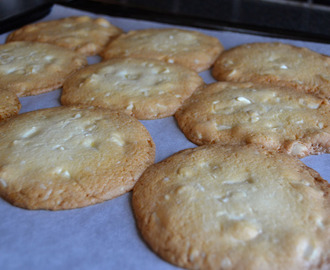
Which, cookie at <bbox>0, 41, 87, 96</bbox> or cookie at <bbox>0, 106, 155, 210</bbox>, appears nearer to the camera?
cookie at <bbox>0, 106, 155, 210</bbox>

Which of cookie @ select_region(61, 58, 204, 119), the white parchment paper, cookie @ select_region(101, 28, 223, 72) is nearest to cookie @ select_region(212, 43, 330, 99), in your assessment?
cookie @ select_region(101, 28, 223, 72)

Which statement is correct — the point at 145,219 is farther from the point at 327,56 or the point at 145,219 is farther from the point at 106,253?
the point at 327,56

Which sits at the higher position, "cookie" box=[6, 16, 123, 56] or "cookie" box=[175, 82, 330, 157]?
"cookie" box=[6, 16, 123, 56]

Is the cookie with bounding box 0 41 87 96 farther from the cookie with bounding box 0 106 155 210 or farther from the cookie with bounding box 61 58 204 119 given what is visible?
the cookie with bounding box 0 106 155 210

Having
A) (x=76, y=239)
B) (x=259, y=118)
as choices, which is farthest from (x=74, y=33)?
(x=76, y=239)

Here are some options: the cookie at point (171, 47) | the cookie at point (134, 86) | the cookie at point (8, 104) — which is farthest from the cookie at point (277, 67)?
the cookie at point (8, 104)

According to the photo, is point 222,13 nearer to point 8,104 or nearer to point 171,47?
point 171,47
